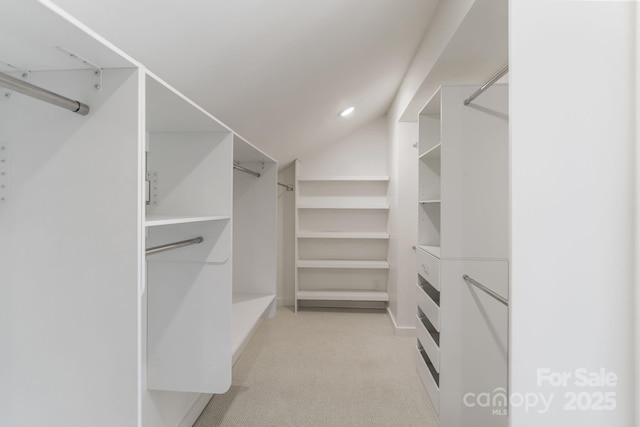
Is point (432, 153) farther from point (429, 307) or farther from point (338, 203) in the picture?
point (338, 203)

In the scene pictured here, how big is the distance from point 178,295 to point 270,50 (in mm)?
1260

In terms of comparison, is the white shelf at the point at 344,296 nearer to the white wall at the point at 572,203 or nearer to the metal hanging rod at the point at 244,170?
the metal hanging rod at the point at 244,170

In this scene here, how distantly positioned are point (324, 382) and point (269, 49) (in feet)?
7.18

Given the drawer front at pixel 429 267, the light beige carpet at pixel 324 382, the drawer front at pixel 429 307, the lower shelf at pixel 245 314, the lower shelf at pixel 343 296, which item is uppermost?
the drawer front at pixel 429 267

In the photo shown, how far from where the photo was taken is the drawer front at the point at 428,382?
1.98 m

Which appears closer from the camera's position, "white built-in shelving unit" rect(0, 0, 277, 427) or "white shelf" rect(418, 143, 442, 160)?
"white built-in shelving unit" rect(0, 0, 277, 427)

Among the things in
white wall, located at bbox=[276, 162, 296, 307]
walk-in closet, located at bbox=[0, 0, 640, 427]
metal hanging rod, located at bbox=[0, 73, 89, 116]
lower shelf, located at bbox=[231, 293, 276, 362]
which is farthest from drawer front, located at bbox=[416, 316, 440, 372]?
white wall, located at bbox=[276, 162, 296, 307]

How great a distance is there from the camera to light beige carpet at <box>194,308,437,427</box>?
1997mm

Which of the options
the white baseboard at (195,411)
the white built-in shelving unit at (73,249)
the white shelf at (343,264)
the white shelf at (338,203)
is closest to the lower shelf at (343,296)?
the white shelf at (343,264)

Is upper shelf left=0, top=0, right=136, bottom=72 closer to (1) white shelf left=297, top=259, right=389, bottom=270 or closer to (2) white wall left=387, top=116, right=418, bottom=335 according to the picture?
(2) white wall left=387, top=116, right=418, bottom=335

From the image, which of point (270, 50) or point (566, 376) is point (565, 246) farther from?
point (270, 50)

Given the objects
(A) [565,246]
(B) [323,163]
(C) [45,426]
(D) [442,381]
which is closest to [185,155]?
(C) [45,426]

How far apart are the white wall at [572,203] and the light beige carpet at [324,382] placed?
1.26 metres

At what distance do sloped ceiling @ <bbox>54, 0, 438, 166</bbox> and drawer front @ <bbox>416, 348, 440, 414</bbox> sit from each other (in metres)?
2.04
